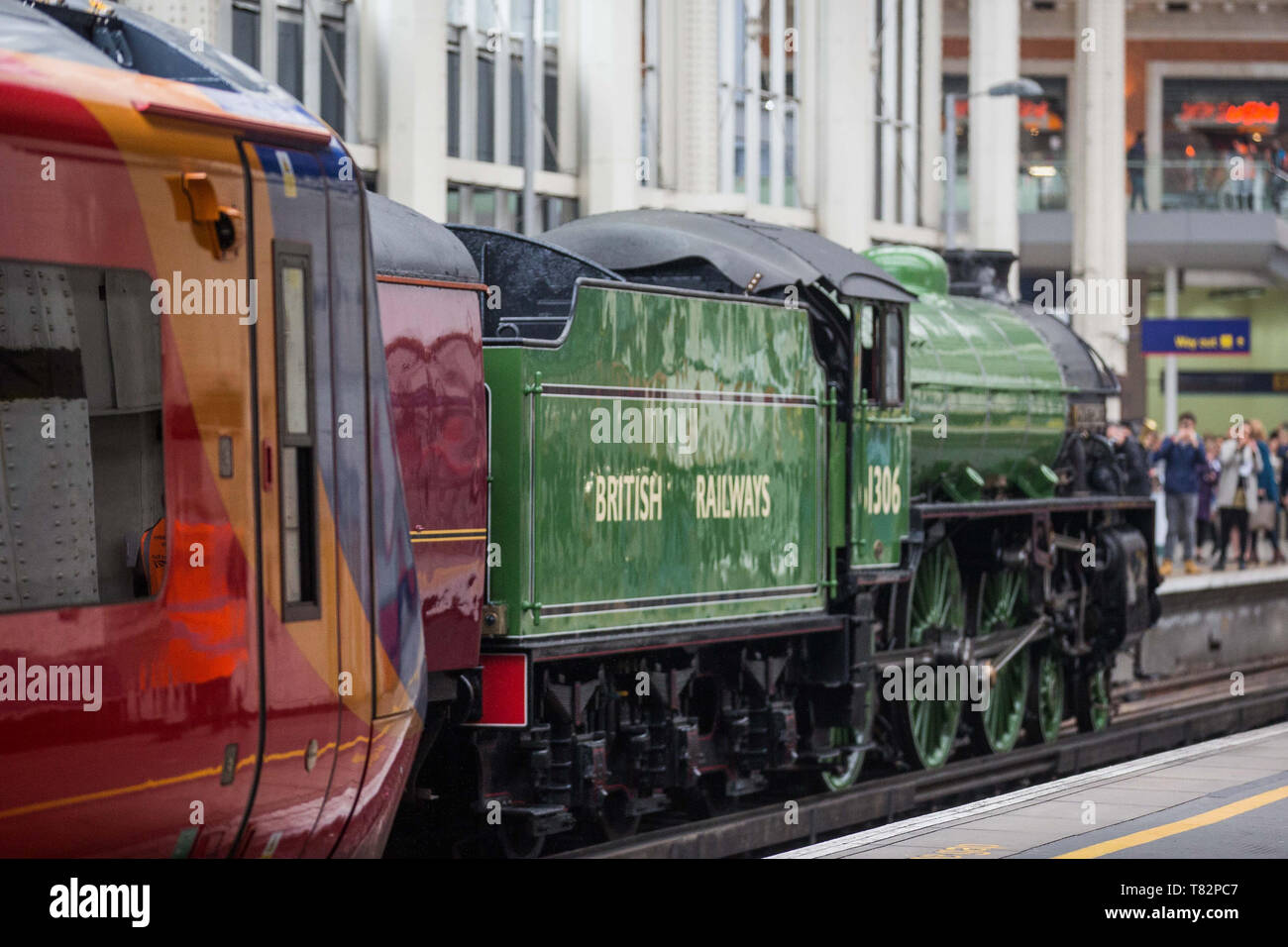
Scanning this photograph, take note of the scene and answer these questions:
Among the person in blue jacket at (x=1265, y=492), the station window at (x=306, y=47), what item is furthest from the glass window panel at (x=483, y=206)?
Result: the person in blue jacket at (x=1265, y=492)

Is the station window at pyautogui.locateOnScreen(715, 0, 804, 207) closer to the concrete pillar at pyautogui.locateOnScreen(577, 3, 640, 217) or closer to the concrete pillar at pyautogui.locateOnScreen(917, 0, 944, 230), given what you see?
the concrete pillar at pyautogui.locateOnScreen(577, 3, 640, 217)

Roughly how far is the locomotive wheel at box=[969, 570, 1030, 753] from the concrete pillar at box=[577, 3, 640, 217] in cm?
1276

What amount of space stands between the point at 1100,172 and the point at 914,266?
85.1 feet

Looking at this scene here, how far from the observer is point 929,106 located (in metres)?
38.4

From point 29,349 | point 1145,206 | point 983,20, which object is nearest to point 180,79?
point 29,349

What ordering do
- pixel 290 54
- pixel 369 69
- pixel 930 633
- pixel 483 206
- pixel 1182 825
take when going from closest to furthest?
pixel 1182 825, pixel 930 633, pixel 290 54, pixel 369 69, pixel 483 206

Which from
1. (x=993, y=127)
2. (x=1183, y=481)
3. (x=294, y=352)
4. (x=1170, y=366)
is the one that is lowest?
(x=1183, y=481)

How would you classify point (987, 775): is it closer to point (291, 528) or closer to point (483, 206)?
point (291, 528)

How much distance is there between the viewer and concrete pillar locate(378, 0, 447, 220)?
23.6 metres

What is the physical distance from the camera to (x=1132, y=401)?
51562mm

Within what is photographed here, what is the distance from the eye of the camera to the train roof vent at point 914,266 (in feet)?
50.8

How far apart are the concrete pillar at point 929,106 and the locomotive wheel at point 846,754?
1048 inches

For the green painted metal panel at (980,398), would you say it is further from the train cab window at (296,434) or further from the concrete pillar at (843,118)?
the concrete pillar at (843,118)

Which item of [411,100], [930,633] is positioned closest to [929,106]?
[411,100]
